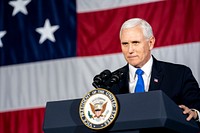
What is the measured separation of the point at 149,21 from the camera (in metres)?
3.40

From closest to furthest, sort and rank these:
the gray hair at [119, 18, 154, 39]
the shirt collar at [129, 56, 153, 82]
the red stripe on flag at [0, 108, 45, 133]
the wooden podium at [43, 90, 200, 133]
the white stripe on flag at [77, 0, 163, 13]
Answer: the wooden podium at [43, 90, 200, 133] < the gray hair at [119, 18, 154, 39] < the shirt collar at [129, 56, 153, 82] < the white stripe on flag at [77, 0, 163, 13] < the red stripe on flag at [0, 108, 45, 133]

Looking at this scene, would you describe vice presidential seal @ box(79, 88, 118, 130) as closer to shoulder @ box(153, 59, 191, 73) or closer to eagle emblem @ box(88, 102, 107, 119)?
eagle emblem @ box(88, 102, 107, 119)

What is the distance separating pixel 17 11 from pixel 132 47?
2.05 m

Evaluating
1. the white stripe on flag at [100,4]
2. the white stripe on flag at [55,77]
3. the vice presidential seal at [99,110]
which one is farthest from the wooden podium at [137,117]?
the white stripe on flag at [100,4]

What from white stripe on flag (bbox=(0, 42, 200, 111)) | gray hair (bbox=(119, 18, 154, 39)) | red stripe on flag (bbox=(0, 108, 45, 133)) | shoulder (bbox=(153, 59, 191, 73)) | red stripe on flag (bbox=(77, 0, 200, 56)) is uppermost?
gray hair (bbox=(119, 18, 154, 39))

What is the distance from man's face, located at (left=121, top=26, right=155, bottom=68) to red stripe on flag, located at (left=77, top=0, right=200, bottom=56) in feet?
4.25

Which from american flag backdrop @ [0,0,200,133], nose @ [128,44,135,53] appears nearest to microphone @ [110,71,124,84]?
nose @ [128,44,135,53]

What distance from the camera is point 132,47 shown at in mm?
1969

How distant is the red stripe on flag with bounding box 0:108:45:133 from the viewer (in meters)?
3.64

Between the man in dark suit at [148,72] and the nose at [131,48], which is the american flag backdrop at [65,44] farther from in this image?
the nose at [131,48]

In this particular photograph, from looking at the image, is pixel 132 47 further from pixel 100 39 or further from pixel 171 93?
pixel 100 39

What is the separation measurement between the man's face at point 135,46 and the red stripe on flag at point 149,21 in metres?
1.30

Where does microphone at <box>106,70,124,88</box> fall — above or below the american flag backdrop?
above

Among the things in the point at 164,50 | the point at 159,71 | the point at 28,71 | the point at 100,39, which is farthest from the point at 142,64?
the point at 28,71
